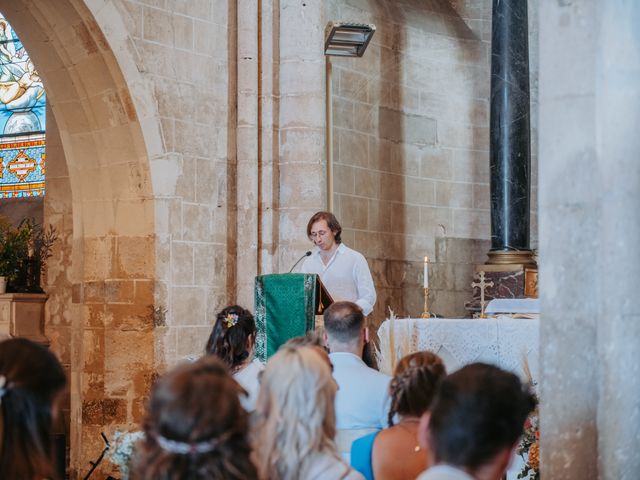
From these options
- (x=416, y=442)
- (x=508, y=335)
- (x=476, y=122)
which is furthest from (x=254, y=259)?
(x=416, y=442)

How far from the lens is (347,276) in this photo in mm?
5785

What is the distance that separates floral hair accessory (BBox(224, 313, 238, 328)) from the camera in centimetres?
404

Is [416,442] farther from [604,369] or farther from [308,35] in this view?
[308,35]

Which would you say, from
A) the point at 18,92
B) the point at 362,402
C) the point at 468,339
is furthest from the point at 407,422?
the point at 18,92

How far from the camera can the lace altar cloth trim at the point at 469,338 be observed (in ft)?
19.3

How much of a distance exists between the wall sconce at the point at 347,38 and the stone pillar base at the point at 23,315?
3.17 m

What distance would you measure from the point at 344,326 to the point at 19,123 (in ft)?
23.7

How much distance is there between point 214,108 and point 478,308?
274cm

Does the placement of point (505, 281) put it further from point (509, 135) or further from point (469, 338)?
point (469, 338)

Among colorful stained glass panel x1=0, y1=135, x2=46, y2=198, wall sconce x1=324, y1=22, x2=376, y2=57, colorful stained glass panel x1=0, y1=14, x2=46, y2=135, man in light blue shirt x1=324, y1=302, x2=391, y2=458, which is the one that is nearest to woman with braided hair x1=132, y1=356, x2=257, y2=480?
man in light blue shirt x1=324, y1=302, x2=391, y2=458

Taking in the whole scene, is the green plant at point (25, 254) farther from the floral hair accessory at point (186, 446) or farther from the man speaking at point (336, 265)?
the floral hair accessory at point (186, 446)

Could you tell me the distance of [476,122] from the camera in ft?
32.9

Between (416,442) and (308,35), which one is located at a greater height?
(308,35)

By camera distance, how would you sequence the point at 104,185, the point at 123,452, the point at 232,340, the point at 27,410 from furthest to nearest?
the point at 104,185, the point at 232,340, the point at 123,452, the point at 27,410
